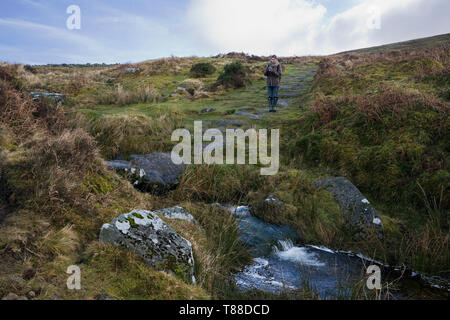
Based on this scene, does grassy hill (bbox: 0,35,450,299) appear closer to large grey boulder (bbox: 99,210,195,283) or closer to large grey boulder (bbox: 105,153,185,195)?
large grey boulder (bbox: 99,210,195,283)

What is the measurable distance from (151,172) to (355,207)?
4173 mm

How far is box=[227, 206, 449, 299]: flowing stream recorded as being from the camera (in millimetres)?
4293

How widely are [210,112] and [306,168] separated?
580 cm

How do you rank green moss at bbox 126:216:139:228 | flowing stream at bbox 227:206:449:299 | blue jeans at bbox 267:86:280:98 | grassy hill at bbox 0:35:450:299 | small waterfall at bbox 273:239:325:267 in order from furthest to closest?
blue jeans at bbox 267:86:280:98 → small waterfall at bbox 273:239:325:267 → flowing stream at bbox 227:206:449:299 → green moss at bbox 126:216:139:228 → grassy hill at bbox 0:35:450:299

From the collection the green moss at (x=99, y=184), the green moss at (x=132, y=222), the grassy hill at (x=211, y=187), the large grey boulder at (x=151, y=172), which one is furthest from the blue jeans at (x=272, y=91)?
the green moss at (x=132, y=222)

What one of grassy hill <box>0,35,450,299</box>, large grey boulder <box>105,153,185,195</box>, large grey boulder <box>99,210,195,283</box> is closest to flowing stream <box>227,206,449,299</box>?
grassy hill <box>0,35,450,299</box>

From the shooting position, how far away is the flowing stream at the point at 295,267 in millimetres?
4293

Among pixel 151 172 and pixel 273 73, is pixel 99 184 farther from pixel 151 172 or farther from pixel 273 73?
pixel 273 73

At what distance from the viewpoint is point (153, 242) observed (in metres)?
3.78

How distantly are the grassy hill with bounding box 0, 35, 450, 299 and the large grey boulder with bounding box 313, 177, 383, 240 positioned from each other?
0.17 m

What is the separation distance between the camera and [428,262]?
15.5 feet

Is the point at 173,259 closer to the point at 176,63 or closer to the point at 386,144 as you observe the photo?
the point at 386,144
